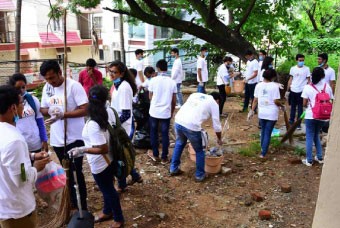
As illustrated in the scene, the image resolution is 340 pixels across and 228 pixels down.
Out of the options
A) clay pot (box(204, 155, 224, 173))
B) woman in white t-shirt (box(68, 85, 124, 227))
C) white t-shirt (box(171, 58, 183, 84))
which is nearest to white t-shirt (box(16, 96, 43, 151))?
woman in white t-shirt (box(68, 85, 124, 227))

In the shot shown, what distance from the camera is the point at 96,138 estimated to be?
10.9ft

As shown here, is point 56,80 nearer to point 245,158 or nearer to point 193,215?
point 193,215

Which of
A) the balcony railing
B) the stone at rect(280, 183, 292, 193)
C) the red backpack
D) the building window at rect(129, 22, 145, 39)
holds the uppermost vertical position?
the building window at rect(129, 22, 145, 39)

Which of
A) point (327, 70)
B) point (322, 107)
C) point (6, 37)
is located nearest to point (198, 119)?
point (322, 107)

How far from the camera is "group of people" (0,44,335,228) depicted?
8.09 feet

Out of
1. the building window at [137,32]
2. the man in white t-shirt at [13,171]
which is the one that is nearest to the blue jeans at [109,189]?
the man in white t-shirt at [13,171]

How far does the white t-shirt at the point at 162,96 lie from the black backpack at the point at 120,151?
1966 mm

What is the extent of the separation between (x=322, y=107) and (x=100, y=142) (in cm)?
355

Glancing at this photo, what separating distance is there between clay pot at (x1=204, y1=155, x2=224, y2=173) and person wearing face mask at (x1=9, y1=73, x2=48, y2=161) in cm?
256

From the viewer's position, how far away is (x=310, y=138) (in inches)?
217

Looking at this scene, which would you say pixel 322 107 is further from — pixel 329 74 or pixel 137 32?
pixel 137 32

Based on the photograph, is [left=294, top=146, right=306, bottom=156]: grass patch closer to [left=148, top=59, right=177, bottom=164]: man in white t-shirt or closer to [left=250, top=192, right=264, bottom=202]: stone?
[left=250, top=192, right=264, bottom=202]: stone

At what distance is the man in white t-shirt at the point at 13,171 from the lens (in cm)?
231

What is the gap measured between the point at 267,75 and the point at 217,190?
2.21m
